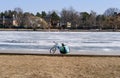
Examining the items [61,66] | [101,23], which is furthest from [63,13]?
[61,66]

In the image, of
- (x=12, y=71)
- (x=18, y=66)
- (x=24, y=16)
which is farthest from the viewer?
(x=24, y=16)

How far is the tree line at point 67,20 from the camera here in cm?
13475

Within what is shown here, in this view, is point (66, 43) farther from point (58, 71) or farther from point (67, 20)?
point (67, 20)

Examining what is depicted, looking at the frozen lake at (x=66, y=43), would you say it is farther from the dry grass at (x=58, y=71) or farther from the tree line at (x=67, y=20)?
the tree line at (x=67, y=20)

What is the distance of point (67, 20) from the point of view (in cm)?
15038

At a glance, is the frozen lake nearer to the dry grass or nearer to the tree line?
the dry grass

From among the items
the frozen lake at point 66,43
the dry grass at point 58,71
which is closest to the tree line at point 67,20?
the frozen lake at point 66,43

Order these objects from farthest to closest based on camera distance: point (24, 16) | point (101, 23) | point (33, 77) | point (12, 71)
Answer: point (24, 16) < point (101, 23) < point (12, 71) < point (33, 77)

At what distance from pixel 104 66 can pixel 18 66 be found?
314cm

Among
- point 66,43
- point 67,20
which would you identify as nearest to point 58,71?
point 66,43

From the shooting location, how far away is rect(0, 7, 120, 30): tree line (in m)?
135

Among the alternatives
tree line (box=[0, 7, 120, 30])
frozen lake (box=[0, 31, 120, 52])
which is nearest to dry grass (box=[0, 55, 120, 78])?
frozen lake (box=[0, 31, 120, 52])

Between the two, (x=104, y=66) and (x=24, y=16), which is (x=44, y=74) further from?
(x=24, y=16)

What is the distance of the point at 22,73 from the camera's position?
11.4 m
